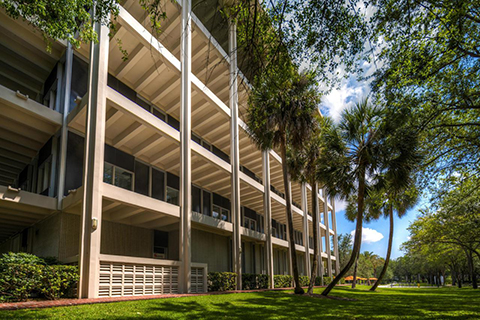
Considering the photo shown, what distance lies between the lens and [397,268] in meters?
126

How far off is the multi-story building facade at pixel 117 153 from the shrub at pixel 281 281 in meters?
2.66

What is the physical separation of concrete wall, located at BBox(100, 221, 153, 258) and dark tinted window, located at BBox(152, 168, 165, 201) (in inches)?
89.7

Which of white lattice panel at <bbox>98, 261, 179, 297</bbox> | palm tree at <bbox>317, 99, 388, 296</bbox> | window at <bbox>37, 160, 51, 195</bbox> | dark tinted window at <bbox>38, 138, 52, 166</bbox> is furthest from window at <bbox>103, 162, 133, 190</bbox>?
palm tree at <bbox>317, 99, 388, 296</bbox>

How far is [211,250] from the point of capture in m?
24.8

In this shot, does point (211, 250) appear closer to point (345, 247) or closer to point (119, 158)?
point (119, 158)

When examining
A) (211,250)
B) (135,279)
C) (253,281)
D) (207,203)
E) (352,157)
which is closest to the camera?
(135,279)

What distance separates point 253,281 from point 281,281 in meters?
6.13

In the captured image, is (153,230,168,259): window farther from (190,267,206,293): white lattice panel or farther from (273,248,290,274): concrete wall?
(273,248,290,274): concrete wall

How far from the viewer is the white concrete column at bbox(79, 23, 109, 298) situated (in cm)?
1173

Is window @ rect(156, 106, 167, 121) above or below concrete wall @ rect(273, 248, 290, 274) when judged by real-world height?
above

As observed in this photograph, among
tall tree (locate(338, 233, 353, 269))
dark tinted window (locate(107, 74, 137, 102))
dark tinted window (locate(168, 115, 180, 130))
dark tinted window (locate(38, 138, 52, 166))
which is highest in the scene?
dark tinted window (locate(107, 74, 137, 102))

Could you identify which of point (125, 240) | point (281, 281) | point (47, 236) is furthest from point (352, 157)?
point (47, 236)

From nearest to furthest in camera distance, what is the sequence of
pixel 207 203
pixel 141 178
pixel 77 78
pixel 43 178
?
pixel 43 178
pixel 77 78
pixel 141 178
pixel 207 203

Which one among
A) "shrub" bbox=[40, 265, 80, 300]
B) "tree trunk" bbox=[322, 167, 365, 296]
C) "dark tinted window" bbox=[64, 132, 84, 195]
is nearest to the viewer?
"shrub" bbox=[40, 265, 80, 300]
